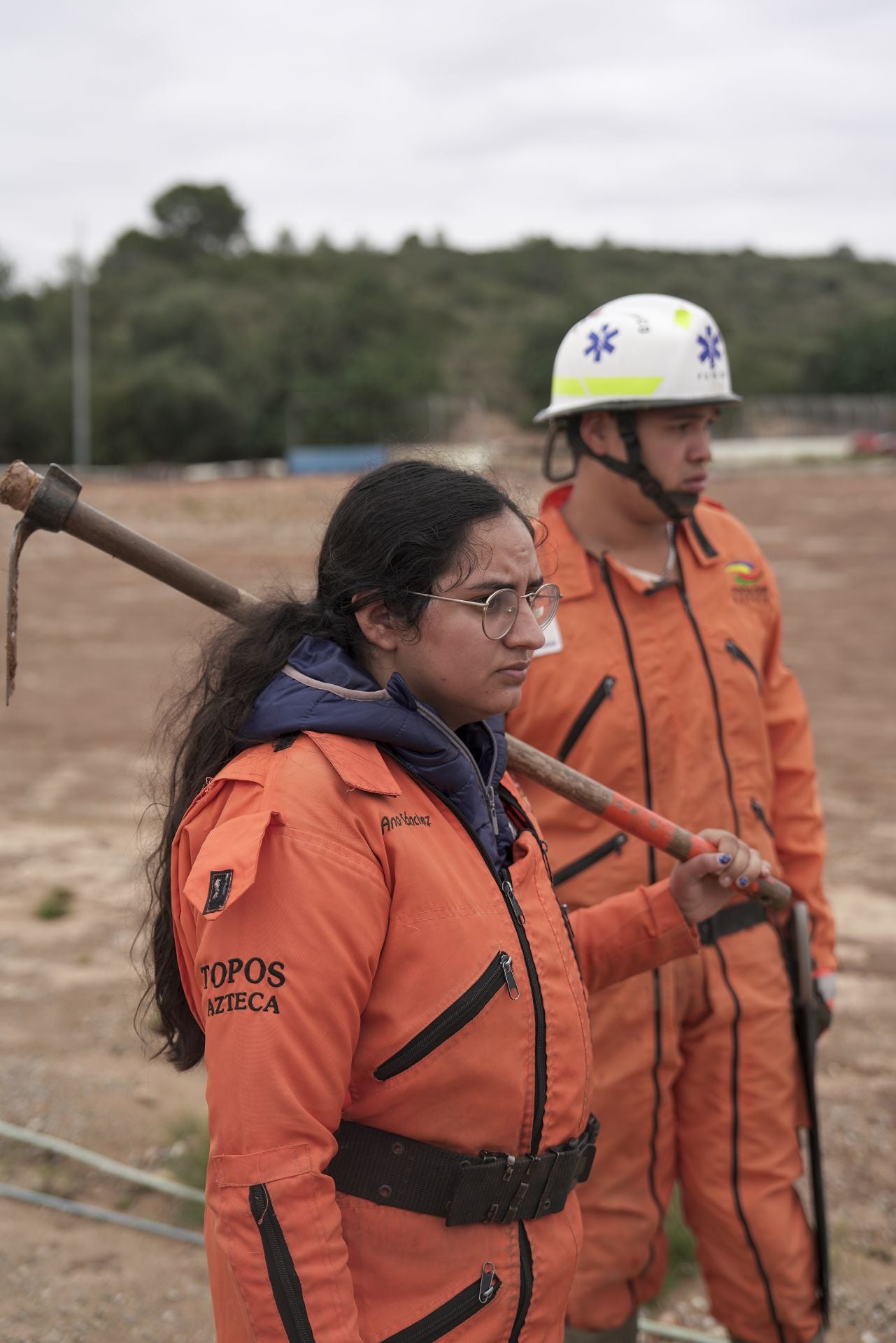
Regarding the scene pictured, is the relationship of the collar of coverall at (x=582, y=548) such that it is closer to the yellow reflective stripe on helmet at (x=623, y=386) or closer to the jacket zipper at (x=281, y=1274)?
the yellow reflective stripe on helmet at (x=623, y=386)

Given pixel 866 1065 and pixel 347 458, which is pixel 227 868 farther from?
pixel 347 458

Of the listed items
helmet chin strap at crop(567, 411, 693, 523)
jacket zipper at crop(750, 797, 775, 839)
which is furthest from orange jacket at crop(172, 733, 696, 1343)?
helmet chin strap at crop(567, 411, 693, 523)

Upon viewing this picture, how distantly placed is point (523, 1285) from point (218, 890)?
0.76m

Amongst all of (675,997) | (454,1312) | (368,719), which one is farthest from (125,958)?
(368,719)

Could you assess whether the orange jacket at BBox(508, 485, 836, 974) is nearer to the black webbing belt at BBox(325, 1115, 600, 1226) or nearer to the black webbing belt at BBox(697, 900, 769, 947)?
the black webbing belt at BBox(697, 900, 769, 947)

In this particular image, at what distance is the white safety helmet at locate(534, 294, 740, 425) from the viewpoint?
311 cm

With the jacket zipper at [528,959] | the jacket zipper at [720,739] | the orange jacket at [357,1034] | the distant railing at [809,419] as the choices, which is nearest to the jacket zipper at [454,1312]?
the orange jacket at [357,1034]

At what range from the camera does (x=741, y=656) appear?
305 centimetres

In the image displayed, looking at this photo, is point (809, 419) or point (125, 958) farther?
point (809, 419)

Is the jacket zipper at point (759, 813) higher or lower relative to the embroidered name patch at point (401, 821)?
lower

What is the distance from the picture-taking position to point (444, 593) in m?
1.92

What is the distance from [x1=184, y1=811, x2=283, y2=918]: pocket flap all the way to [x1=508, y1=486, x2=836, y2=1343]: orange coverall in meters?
1.32

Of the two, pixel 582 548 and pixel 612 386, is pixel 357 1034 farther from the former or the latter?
pixel 612 386

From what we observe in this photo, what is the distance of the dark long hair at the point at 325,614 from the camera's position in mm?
1923
